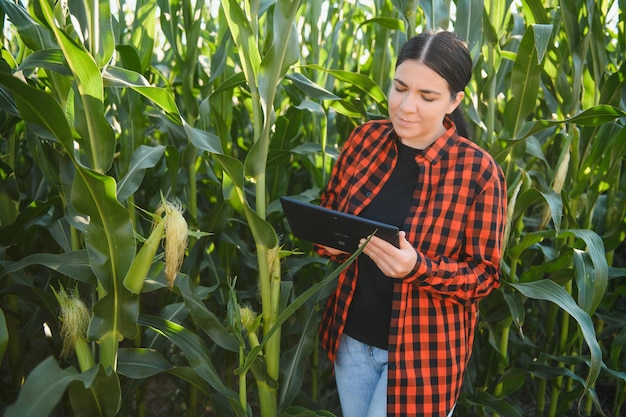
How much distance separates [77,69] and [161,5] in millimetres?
732

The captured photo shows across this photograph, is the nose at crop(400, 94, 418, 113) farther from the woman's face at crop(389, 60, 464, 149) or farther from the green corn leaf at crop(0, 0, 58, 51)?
the green corn leaf at crop(0, 0, 58, 51)

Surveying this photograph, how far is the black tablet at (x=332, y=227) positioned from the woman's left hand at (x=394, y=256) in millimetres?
14

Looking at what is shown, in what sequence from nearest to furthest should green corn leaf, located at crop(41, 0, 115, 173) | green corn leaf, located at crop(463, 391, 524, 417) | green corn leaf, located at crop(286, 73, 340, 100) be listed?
green corn leaf, located at crop(41, 0, 115, 173) → green corn leaf, located at crop(286, 73, 340, 100) → green corn leaf, located at crop(463, 391, 524, 417)

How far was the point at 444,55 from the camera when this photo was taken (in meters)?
1.48

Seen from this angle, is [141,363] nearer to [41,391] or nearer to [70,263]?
[70,263]

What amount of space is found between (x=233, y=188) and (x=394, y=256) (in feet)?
1.47

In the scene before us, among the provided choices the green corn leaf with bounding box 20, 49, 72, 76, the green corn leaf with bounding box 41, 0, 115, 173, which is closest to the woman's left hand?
the green corn leaf with bounding box 41, 0, 115, 173

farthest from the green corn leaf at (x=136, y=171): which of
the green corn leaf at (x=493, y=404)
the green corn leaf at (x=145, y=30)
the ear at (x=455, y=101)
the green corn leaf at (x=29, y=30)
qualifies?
A: the green corn leaf at (x=493, y=404)

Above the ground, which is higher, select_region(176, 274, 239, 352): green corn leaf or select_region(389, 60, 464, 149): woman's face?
select_region(389, 60, 464, 149): woman's face

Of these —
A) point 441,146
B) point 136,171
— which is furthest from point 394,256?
point 136,171

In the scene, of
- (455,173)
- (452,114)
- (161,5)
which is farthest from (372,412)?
(161,5)

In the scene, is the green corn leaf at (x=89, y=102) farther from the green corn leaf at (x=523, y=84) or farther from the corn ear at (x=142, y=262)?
the green corn leaf at (x=523, y=84)

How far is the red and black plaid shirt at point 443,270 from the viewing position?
150 centimetres

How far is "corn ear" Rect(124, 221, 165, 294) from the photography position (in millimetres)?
1305
